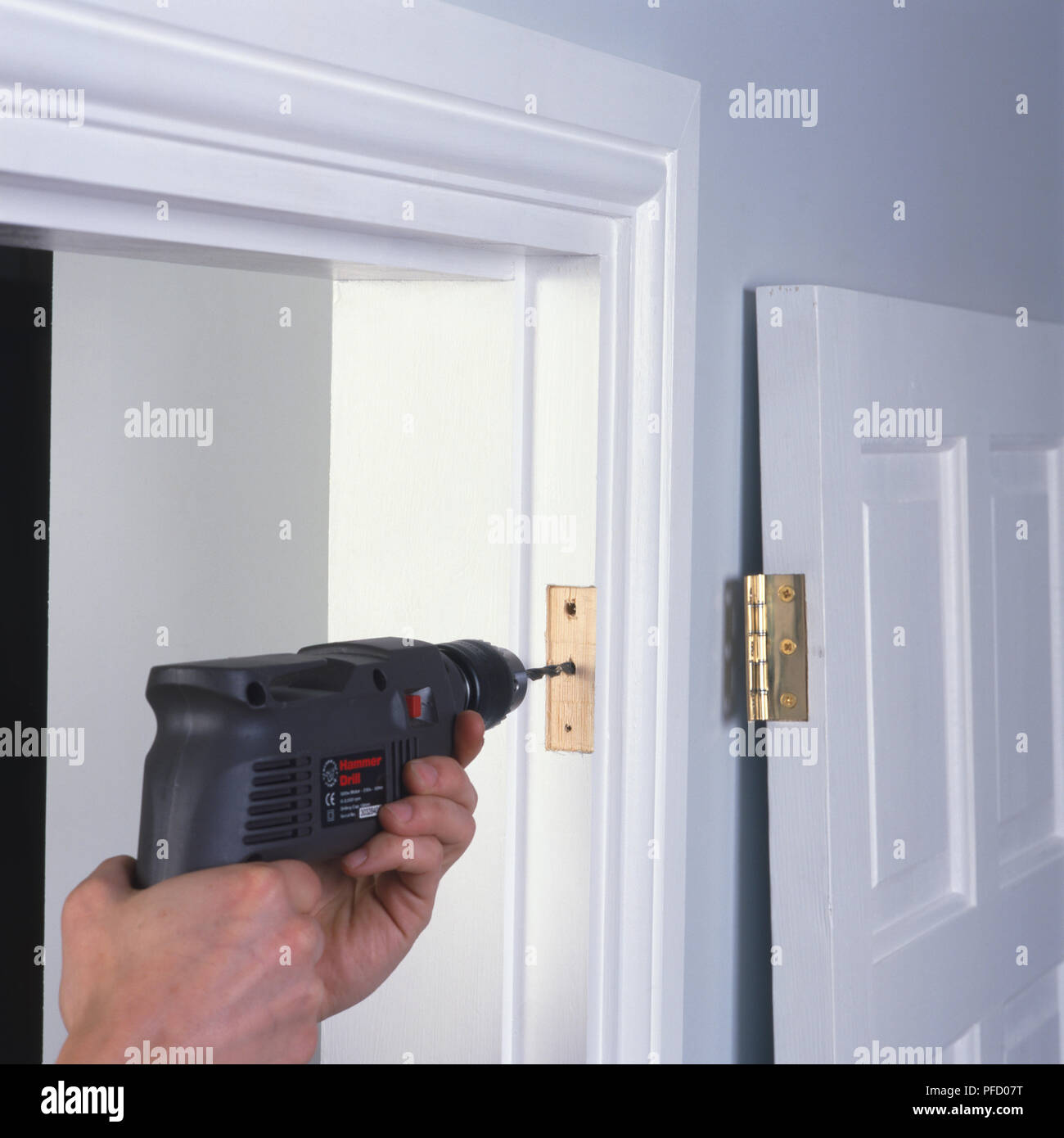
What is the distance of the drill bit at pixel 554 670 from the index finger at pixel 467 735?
84mm

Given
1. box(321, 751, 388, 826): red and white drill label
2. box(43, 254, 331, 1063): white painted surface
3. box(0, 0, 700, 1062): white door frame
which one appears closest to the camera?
box(0, 0, 700, 1062): white door frame

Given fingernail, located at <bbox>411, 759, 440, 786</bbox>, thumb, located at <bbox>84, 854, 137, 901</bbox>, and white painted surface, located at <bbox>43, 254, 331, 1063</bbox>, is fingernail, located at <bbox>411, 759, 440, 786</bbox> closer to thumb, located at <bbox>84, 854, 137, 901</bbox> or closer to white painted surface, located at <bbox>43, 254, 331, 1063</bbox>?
thumb, located at <bbox>84, 854, 137, 901</bbox>

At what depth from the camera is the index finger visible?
76 cm

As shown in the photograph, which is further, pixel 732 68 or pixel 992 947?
pixel 992 947

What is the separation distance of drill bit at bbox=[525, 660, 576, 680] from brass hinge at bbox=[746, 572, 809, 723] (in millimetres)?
164

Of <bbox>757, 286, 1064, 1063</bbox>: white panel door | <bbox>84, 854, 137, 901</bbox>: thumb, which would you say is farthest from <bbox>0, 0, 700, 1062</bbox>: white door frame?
<bbox>84, 854, 137, 901</bbox>: thumb

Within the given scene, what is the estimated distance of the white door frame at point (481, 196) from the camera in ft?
1.83

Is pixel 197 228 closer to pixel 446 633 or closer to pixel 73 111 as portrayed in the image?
pixel 73 111

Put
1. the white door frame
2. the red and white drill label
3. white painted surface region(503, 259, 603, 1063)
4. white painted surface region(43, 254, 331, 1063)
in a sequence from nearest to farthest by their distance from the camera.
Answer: the white door frame < the red and white drill label < white painted surface region(503, 259, 603, 1063) < white painted surface region(43, 254, 331, 1063)

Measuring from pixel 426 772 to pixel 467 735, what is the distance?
5 centimetres

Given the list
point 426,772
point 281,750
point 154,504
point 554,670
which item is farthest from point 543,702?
point 154,504

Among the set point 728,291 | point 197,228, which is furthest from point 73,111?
point 728,291

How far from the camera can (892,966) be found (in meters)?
0.97
